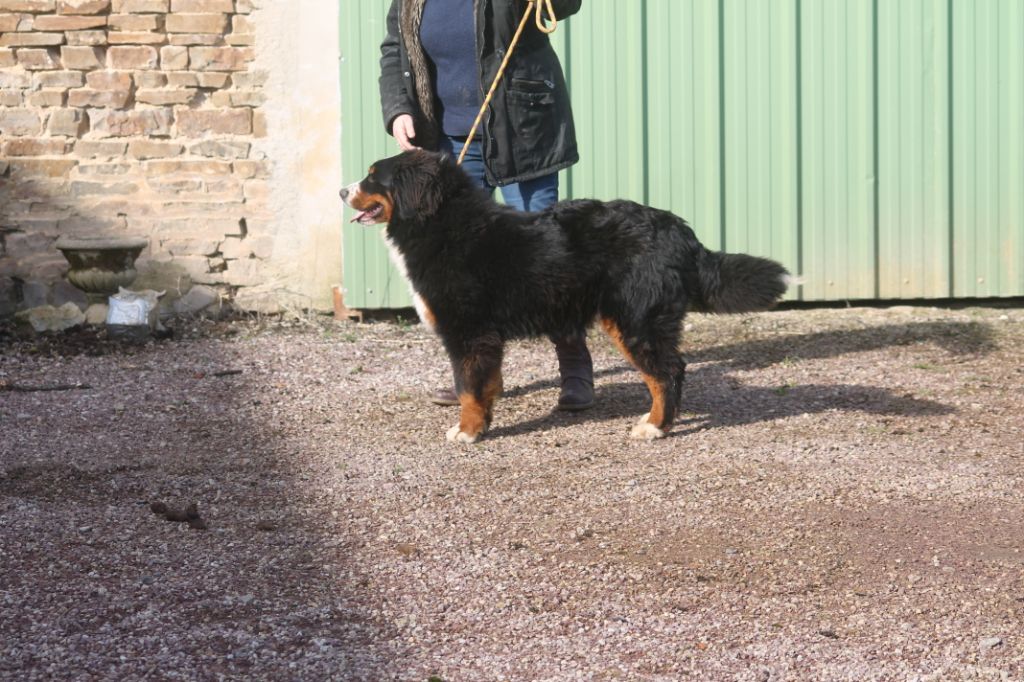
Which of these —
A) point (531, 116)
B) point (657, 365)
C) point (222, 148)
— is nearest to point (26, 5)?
point (222, 148)

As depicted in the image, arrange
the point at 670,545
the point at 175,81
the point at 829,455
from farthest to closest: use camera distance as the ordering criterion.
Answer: the point at 175,81 → the point at 829,455 → the point at 670,545

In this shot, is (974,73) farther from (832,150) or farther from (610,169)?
(610,169)

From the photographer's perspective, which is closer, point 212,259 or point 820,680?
point 820,680

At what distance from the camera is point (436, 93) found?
543 centimetres

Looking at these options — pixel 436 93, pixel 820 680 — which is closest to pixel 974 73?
pixel 436 93

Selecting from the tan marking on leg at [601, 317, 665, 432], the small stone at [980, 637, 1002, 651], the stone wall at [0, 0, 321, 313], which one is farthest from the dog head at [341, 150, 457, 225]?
the stone wall at [0, 0, 321, 313]

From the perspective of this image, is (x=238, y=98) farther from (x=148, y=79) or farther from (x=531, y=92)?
(x=531, y=92)

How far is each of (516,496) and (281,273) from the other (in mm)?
3795

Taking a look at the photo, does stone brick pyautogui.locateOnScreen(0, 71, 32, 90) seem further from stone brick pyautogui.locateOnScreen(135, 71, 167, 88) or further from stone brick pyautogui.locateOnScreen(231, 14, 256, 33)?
stone brick pyautogui.locateOnScreen(231, 14, 256, 33)

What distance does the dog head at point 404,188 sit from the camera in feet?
15.8

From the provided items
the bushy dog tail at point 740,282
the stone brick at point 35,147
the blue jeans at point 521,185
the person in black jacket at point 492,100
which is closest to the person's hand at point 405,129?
the person in black jacket at point 492,100

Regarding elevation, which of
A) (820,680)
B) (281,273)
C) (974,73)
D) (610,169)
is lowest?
(820,680)

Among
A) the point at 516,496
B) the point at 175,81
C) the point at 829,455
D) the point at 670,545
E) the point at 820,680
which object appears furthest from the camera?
the point at 175,81

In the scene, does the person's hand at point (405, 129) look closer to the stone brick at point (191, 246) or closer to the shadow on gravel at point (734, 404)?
the shadow on gravel at point (734, 404)
